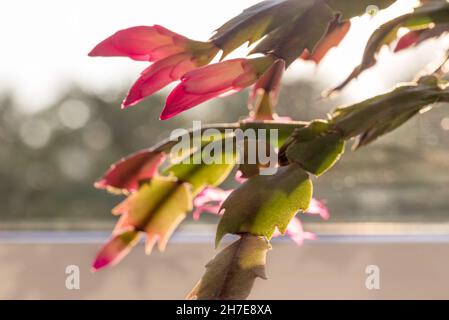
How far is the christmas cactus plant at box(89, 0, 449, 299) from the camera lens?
0.44m

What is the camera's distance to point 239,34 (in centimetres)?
48

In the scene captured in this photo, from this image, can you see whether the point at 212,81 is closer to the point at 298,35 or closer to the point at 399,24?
the point at 298,35

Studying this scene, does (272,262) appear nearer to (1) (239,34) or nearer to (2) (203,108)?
(1) (239,34)

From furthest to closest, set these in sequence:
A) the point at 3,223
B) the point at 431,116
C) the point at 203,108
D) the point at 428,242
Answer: the point at 203,108 → the point at 3,223 → the point at 431,116 → the point at 428,242

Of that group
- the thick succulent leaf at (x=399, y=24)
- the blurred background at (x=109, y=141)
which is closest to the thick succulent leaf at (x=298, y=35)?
the thick succulent leaf at (x=399, y=24)

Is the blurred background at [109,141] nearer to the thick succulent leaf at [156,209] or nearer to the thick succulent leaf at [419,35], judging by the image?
the thick succulent leaf at [419,35]

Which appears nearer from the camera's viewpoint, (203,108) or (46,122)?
(203,108)

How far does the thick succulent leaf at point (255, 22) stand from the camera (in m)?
0.48

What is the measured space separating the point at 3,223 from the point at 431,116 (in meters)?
1.36

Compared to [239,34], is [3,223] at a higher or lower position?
lower

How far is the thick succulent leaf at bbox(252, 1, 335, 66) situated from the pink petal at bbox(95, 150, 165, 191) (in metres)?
0.12

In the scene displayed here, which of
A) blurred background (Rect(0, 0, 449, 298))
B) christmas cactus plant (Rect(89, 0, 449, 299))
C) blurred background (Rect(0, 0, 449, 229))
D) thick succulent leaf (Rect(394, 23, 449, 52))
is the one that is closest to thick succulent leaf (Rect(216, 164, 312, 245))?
christmas cactus plant (Rect(89, 0, 449, 299))

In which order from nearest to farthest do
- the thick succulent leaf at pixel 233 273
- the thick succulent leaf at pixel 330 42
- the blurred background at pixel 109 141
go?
the thick succulent leaf at pixel 233 273 < the thick succulent leaf at pixel 330 42 < the blurred background at pixel 109 141
